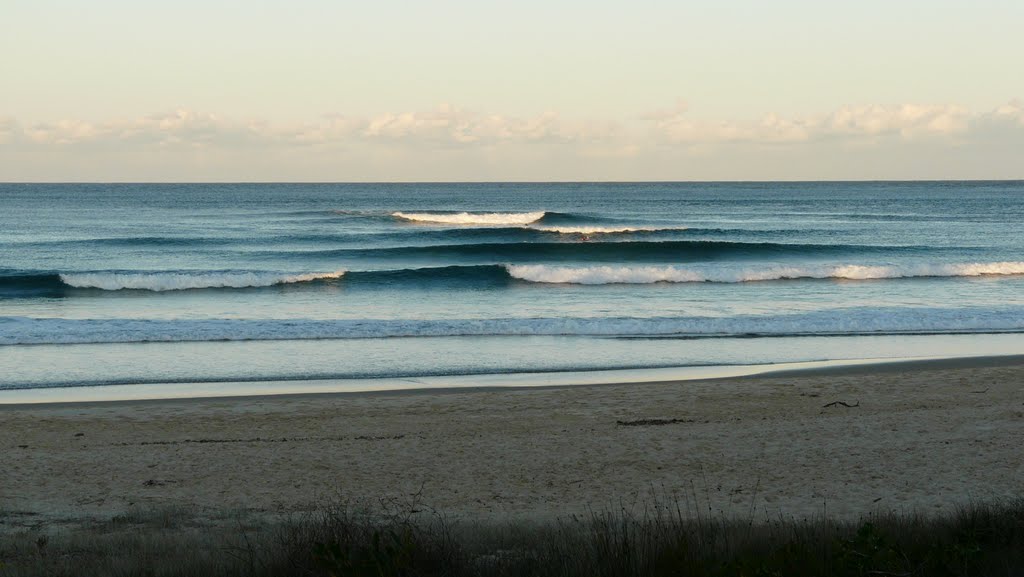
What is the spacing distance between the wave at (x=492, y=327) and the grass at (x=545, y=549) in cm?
1197

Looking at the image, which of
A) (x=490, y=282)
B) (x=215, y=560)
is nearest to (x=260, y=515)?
(x=215, y=560)

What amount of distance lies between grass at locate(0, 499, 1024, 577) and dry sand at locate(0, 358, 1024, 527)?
114 cm

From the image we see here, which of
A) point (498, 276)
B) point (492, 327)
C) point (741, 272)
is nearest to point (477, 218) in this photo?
point (498, 276)

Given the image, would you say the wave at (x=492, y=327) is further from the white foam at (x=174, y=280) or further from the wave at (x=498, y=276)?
the wave at (x=498, y=276)

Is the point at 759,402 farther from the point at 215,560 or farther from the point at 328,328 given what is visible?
the point at 328,328

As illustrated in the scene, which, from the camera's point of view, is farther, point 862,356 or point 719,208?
point 719,208

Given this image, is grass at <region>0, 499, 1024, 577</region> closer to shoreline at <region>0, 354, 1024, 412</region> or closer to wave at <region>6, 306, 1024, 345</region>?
shoreline at <region>0, 354, 1024, 412</region>

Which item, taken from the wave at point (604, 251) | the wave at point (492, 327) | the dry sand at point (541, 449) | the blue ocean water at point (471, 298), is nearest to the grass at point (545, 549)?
the dry sand at point (541, 449)

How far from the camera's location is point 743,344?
18.2 m

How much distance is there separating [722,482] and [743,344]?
9534 millimetres

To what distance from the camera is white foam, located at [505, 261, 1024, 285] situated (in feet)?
99.3

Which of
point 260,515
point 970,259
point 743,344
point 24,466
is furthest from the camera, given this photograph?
point 970,259

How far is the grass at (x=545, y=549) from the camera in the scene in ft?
16.9

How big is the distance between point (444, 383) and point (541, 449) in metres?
4.40
